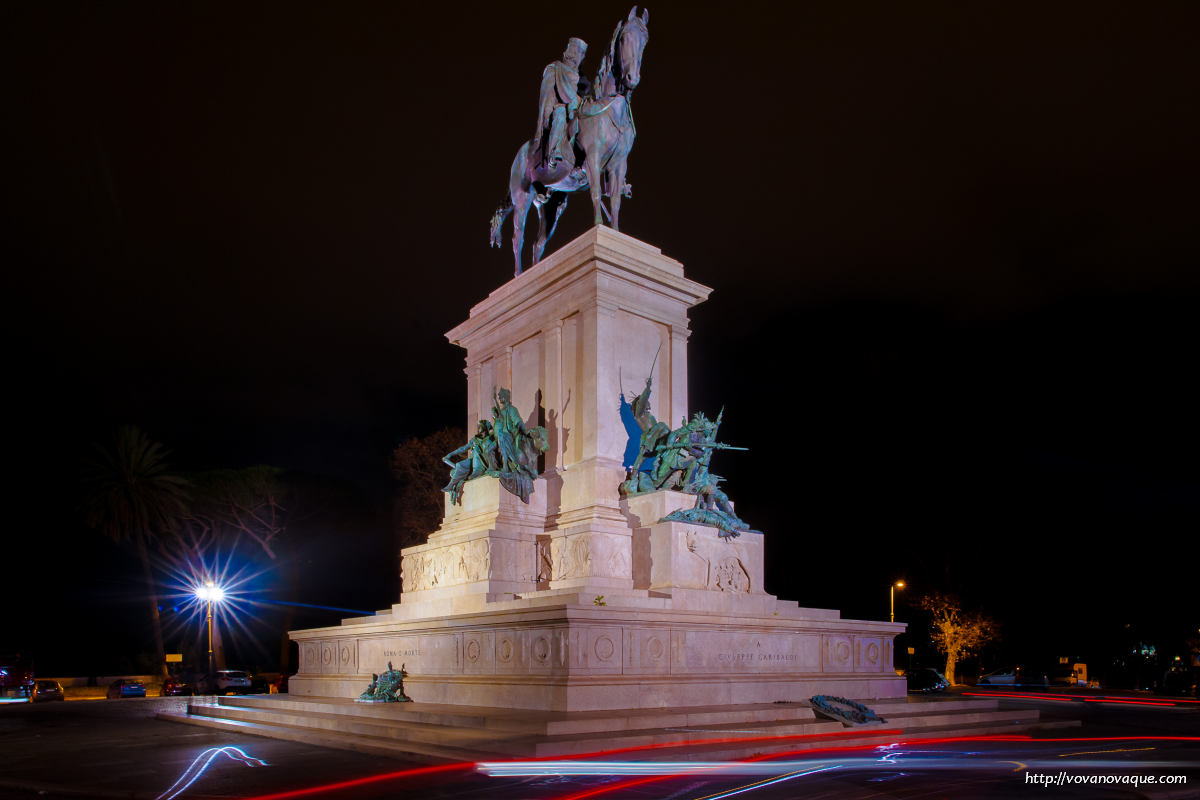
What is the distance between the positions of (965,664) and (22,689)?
4557cm

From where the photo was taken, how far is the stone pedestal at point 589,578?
698 inches

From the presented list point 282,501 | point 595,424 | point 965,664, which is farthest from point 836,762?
point 965,664

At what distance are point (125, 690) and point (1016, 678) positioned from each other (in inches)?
1454

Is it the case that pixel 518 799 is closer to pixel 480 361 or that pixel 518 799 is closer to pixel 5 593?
pixel 480 361

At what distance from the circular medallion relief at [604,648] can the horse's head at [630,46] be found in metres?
13.5

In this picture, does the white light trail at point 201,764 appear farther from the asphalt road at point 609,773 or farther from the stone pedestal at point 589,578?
the stone pedestal at point 589,578

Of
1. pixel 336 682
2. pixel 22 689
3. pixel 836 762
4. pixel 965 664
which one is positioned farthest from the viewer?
pixel 965 664

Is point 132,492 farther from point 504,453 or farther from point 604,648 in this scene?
point 604,648

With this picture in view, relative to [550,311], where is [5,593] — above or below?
below

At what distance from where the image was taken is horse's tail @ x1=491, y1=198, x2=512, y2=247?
90.7 feet

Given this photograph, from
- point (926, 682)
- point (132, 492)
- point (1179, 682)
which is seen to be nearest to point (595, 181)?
point (926, 682)

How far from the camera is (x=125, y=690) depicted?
40125 millimetres

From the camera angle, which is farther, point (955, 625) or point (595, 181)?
point (955, 625)

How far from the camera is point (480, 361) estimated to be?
88.3ft
